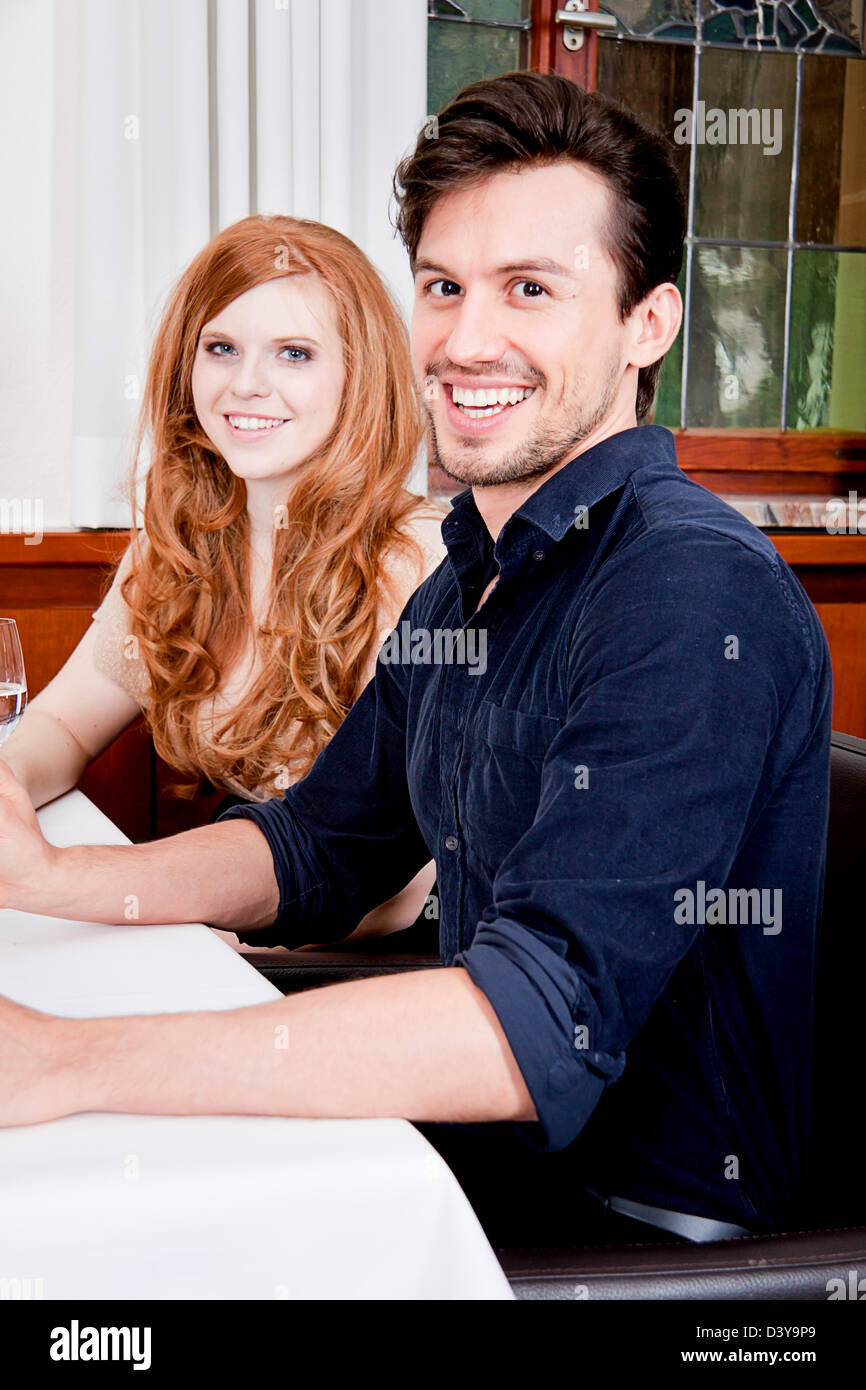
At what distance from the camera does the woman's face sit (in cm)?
168

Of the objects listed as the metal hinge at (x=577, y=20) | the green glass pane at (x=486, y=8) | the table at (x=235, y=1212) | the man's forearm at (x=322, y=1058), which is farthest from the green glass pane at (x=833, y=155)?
the table at (x=235, y=1212)

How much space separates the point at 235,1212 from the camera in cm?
60

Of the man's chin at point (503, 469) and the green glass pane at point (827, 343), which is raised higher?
the green glass pane at point (827, 343)

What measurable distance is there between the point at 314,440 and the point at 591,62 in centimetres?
116

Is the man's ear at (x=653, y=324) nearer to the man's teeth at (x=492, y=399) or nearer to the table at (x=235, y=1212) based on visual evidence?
the man's teeth at (x=492, y=399)

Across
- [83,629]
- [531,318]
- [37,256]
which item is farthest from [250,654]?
[37,256]

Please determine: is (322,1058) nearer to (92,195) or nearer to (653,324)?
(653,324)

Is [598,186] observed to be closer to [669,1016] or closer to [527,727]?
[527,727]

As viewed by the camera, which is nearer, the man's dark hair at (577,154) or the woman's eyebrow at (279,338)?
the man's dark hair at (577,154)

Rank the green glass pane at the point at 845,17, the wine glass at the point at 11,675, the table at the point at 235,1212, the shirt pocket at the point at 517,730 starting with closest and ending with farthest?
the table at the point at 235,1212, the shirt pocket at the point at 517,730, the wine glass at the point at 11,675, the green glass pane at the point at 845,17

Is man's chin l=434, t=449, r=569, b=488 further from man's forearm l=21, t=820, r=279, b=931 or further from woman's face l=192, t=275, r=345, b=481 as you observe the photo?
woman's face l=192, t=275, r=345, b=481

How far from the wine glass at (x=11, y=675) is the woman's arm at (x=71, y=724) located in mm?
204

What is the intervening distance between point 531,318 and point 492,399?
0.22ft

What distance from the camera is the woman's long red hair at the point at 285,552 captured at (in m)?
1.63
